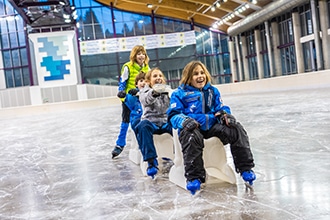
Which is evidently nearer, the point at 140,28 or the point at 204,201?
the point at 204,201

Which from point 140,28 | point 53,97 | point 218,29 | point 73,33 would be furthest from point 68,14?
point 218,29

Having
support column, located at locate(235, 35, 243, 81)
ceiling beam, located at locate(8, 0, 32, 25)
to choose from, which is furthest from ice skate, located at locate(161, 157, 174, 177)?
support column, located at locate(235, 35, 243, 81)

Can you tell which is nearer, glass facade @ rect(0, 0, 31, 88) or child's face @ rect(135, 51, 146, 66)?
child's face @ rect(135, 51, 146, 66)

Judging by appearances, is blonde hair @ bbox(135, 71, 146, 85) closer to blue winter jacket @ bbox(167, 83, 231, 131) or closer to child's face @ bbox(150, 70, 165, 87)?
child's face @ bbox(150, 70, 165, 87)

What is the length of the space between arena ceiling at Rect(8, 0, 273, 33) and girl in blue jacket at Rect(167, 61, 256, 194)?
14.7m

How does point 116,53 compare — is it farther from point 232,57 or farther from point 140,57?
point 140,57

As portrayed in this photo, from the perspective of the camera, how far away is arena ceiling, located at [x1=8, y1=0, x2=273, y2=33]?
16781mm

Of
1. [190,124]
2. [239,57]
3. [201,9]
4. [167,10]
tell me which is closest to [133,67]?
[190,124]

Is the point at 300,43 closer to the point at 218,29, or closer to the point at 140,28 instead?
the point at 218,29

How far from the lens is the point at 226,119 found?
7.19 ft

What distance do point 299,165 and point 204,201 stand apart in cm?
94

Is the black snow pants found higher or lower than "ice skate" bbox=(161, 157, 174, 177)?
higher

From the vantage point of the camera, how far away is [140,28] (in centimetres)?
2425

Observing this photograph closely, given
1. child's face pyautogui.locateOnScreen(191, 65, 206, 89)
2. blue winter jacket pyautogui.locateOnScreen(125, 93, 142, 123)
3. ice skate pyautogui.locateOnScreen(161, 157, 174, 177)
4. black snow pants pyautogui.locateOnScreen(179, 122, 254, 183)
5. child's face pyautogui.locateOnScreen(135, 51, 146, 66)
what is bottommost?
ice skate pyautogui.locateOnScreen(161, 157, 174, 177)
